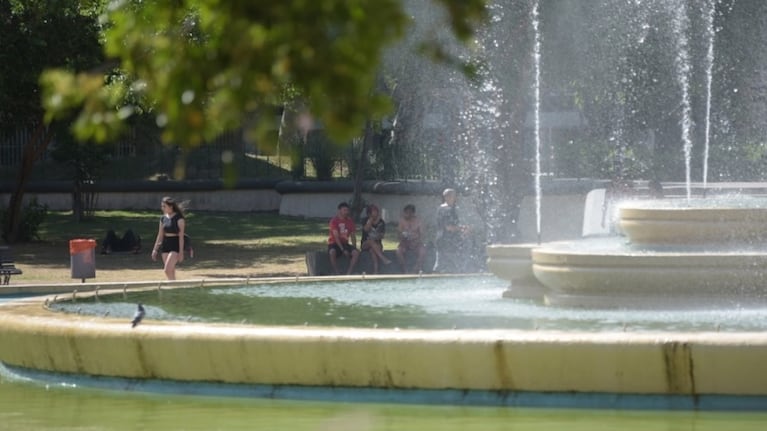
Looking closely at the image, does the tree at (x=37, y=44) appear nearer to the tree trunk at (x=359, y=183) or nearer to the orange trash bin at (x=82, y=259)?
the tree trunk at (x=359, y=183)

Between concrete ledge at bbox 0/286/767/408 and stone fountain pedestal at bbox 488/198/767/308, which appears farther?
stone fountain pedestal at bbox 488/198/767/308

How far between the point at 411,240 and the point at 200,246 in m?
10.9

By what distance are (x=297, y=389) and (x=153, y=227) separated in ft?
84.5

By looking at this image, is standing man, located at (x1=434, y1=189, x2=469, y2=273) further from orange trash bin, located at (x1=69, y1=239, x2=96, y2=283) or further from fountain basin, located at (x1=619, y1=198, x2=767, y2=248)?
fountain basin, located at (x1=619, y1=198, x2=767, y2=248)

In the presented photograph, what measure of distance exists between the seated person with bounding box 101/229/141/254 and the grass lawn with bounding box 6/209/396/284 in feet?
0.59

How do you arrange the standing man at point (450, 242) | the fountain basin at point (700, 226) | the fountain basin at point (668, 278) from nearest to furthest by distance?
the fountain basin at point (668, 278) → the fountain basin at point (700, 226) → the standing man at point (450, 242)

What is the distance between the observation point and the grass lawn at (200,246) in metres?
24.2

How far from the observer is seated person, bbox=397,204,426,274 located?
65.9ft

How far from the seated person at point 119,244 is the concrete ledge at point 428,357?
17.2 m

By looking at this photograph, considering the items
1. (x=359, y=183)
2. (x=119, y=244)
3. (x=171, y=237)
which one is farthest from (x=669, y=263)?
(x=359, y=183)

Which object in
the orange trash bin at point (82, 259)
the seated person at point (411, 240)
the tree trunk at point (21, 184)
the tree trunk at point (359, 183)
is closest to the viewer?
the orange trash bin at point (82, 259)

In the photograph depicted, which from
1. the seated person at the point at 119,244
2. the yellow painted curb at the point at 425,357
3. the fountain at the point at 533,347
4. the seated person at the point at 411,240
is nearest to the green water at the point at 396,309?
Answer: the fountain at the point at 533,347

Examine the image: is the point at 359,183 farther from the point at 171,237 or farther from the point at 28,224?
the point at 171,237

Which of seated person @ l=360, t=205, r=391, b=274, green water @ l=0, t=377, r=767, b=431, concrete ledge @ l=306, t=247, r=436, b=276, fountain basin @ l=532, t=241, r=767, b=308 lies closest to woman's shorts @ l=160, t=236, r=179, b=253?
concrete ledge @ l=306, t=247, r=436, b=276
